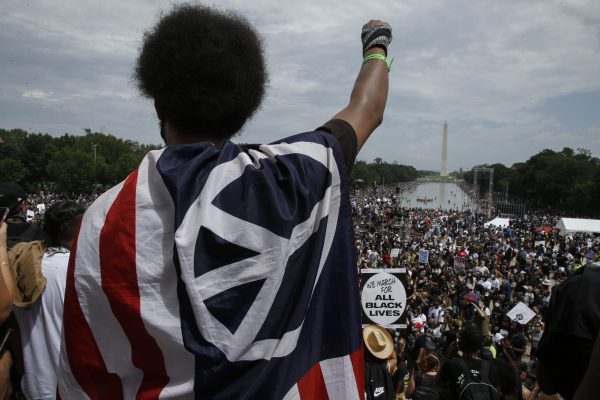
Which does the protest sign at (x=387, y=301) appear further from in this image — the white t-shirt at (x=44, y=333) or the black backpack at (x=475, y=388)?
the white t-shirt at (x=44, y=333)

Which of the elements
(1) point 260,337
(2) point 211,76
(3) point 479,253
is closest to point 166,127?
(2) point 211,76

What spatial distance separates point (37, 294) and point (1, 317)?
42cm

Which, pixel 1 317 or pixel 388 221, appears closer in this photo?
pixel 1 317

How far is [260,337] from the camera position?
1027 millimetres

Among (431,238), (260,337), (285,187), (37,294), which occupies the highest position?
(285,187)

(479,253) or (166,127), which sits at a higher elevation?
(166,127)

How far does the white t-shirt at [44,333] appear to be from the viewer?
2133 mm

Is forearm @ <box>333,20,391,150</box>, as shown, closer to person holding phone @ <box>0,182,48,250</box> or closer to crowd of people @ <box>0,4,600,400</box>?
crowd of people @ <box>0,4,600,400</box>

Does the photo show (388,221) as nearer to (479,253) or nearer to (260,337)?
(479,253)

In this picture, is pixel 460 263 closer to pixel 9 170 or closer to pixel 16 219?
pixel 16 219

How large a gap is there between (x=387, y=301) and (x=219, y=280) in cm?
751

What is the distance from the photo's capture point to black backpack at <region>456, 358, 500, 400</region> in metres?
4.60

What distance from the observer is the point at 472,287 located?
19688 millimetres

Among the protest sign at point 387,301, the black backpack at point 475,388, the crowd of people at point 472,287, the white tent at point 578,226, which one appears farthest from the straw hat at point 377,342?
the white tent at point 578,226
